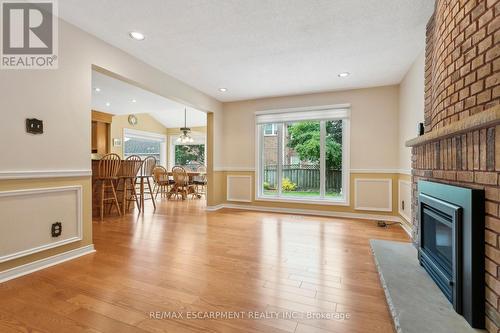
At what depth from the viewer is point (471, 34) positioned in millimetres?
1399

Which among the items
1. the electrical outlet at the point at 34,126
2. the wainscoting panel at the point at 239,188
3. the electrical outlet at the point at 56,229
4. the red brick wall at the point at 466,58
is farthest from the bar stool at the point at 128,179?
the red brick wall at the point at 466,58

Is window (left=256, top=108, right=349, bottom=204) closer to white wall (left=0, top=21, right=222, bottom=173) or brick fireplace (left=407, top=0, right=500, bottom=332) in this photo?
brick fireplace (left=407, top=0, right=500, bottom=332)

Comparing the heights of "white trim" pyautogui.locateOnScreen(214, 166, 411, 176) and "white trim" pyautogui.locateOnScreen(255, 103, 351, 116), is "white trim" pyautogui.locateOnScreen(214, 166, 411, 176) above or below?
below

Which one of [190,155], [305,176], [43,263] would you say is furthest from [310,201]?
[190,155]

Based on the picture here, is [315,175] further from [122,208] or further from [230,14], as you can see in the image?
[122,208]

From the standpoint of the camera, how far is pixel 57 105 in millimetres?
2338

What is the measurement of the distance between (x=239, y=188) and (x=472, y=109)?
14.3ft

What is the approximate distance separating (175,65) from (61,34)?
4.43ft

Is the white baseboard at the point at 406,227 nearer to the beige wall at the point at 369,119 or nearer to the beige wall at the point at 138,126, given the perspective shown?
the beige wall at the point at 369,119

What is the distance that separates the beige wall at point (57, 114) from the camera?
204cm

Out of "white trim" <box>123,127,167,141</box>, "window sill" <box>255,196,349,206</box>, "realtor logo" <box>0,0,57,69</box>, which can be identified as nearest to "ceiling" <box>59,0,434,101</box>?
"realtor logo" <box>0,0,57,69</box>

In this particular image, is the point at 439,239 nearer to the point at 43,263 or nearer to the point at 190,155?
the point at 43,263

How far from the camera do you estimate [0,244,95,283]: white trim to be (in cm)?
200

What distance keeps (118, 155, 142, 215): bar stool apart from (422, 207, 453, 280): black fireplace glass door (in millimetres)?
Answer: 4562
